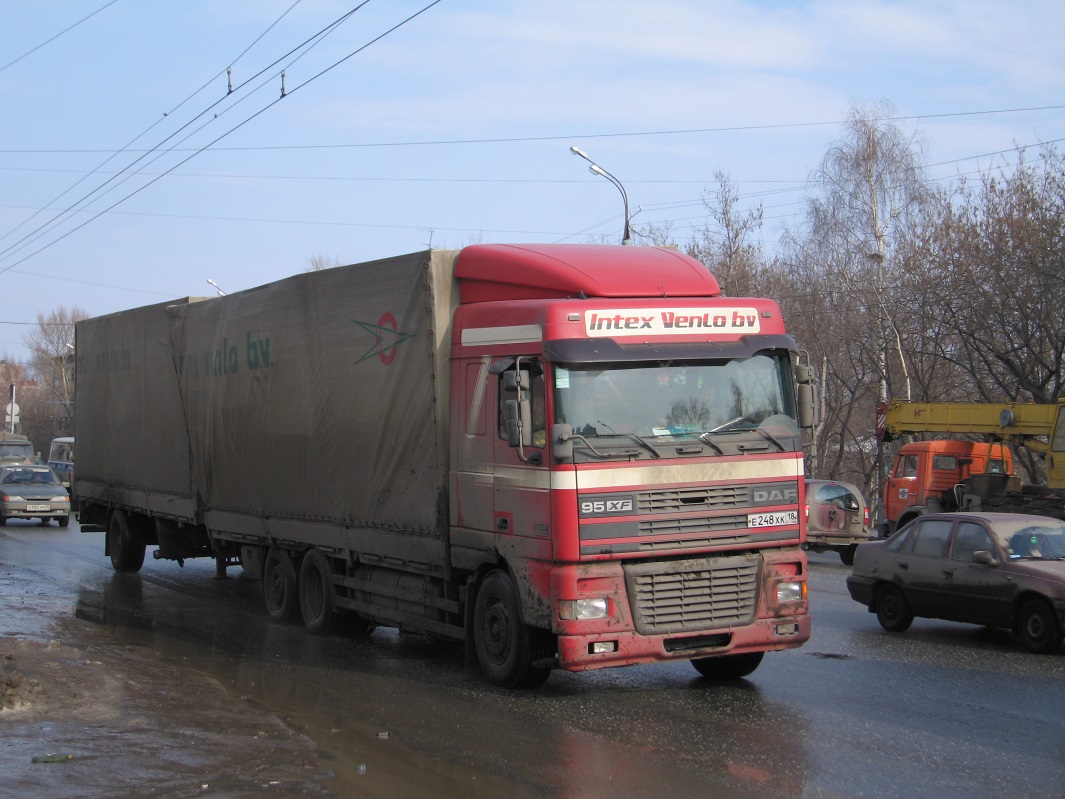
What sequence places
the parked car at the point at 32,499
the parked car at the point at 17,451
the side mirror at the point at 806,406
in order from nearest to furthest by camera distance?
the side mirror at the point at 806,406 → the parked car at the point at 32,499 → the parked car at the point at 17,451

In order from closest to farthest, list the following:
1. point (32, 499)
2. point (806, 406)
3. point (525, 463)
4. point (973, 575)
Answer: point (525, 463), point (806, 406), point (973, 575), point (32, 499)

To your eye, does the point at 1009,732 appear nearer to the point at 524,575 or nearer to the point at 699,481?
the point at 699,481

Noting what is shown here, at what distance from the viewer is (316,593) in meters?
12.2

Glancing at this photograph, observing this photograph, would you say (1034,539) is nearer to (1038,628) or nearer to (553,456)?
(1038,628)

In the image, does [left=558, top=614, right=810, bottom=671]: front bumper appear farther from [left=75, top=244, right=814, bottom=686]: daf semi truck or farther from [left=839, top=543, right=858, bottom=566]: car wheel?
[left=839, top=543, right=858, bottom=566]: car wheel

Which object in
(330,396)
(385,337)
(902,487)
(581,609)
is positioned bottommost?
(902,487)

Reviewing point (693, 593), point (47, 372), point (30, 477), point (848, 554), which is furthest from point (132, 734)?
point (47, 372)

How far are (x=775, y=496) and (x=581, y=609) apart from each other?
72.2 inches

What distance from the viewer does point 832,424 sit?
4378 cm

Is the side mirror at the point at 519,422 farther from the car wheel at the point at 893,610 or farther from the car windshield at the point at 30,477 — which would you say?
the car windshield at the point at 30,477

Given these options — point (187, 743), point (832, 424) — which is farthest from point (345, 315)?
point (832, 424)

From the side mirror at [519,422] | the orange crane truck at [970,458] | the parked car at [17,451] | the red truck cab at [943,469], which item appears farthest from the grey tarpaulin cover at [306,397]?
the parked car at [17,451]

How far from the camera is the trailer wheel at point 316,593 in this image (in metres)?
11.9

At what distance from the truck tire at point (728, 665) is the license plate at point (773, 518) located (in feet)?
3.95
